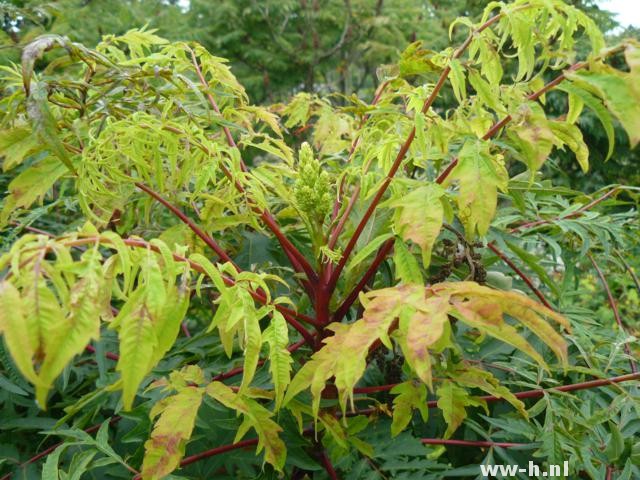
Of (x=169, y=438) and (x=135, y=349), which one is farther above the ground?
(x=135, y=349)

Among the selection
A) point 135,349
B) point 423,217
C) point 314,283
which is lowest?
point 314,283

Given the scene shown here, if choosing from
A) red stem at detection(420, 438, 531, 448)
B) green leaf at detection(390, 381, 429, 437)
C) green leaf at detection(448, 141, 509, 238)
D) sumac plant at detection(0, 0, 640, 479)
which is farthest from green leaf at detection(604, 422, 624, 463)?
green leaf at detection(448, 141, 509, 238)

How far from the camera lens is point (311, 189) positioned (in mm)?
873

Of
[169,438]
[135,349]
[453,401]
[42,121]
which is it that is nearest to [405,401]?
[453,401]

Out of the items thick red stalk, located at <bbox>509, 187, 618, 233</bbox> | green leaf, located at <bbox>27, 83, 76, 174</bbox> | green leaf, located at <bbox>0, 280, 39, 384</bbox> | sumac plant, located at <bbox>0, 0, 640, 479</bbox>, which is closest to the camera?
green leaf, located at <bbox>0, 280, 39, 384</bbox>

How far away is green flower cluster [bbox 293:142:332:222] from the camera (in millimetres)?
874

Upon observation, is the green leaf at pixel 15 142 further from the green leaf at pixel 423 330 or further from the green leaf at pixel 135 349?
the green leaf at pixel 423 330

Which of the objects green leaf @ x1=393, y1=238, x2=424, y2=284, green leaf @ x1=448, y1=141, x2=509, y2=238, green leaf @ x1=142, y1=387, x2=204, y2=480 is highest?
green leaf @ x1=448, y1=141, x2=509, y2=238

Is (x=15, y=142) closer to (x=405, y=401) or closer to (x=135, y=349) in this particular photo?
(x=135, y=349)

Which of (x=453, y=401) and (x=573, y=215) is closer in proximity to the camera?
(x=453, y=401)

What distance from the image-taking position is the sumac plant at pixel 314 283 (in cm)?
57

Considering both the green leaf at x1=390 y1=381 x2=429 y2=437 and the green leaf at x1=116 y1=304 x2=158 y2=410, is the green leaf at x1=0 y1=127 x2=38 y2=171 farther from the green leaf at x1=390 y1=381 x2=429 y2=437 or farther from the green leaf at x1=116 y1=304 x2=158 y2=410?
the green leaf at x1=390 y1=381 x2=429 y2=437

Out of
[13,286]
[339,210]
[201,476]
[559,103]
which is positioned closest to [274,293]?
[339,210]

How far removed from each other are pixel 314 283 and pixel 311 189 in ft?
0.50
